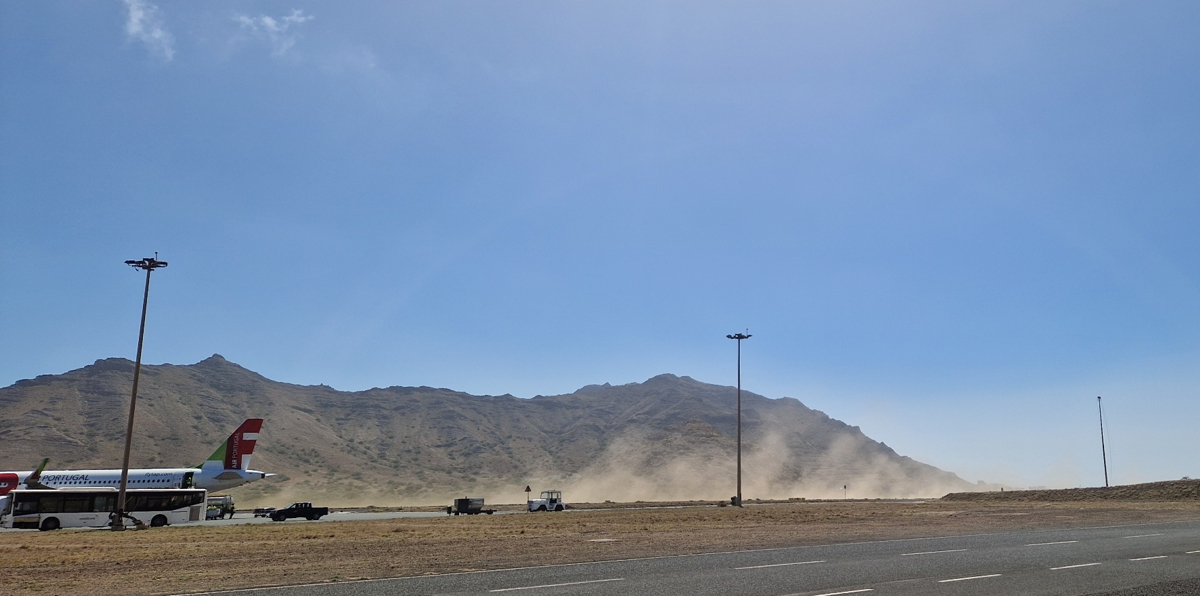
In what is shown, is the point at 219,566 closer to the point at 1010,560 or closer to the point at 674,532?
the point at 674,532

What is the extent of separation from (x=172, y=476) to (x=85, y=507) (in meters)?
22.4

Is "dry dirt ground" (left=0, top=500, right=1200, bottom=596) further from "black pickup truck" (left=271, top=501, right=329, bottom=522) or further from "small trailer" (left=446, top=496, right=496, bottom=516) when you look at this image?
"small trailer" (left=446, top=496, right=496, bottom=516)

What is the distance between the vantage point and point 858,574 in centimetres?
1839

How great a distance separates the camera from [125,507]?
166 feet

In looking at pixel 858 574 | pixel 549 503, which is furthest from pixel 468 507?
pixel 858 574

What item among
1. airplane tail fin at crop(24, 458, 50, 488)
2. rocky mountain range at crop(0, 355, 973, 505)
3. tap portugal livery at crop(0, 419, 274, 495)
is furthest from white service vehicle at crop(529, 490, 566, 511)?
rocky mountain range at crop(0, 355, 973, 505)

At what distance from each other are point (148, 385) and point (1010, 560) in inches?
7724

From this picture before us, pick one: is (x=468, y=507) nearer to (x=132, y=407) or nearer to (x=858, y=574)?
(x=132, y=407)

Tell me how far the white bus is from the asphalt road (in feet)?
138

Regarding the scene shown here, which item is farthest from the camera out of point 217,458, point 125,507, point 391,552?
point 217,458

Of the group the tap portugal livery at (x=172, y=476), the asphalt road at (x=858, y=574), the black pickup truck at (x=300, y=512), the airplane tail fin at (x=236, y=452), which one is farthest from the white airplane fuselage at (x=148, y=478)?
the asphalt road at (x=858, y=574)

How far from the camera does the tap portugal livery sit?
69875mm

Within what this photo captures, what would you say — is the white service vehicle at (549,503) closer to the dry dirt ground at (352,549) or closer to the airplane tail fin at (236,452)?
the dry dirt ground at (352,549)

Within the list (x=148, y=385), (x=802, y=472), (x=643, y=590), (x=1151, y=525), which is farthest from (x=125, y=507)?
(x=802, y=472)
